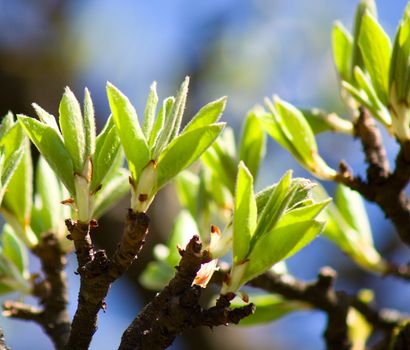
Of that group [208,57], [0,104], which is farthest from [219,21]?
[0,104]

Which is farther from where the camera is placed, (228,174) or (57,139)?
(228,174)

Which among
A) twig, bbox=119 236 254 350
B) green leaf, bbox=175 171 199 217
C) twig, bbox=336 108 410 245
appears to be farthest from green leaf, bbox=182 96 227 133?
green leaf, bbox=175 171 199 217

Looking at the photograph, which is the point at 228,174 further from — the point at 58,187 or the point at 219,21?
the point at 219,21

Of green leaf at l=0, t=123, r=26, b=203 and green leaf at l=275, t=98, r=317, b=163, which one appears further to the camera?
green leaf at l=275, t=98, r=317, b=163

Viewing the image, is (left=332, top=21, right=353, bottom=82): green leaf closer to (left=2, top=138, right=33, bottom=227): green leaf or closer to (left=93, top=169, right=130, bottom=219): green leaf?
(left=93, top=169, right=130, bottom=219): green leaf

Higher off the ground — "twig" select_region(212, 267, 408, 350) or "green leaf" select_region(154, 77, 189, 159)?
"green leaf" select_region(154, 77, 189, 159)

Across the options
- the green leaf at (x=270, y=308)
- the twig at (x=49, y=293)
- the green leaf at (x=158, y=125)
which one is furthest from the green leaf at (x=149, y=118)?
the green leaf at (x=270, y=308)
